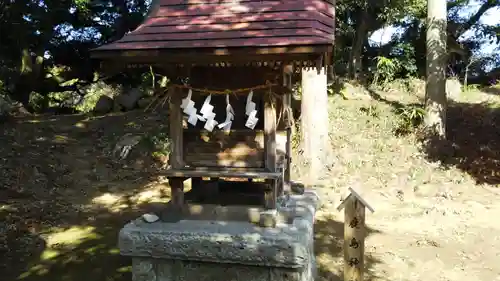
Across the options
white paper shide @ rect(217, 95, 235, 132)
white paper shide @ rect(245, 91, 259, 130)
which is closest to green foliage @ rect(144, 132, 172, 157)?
white paper shide @ rect(217, 95, 235, 132)

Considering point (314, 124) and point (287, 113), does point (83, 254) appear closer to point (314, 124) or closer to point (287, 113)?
point (287, 113)

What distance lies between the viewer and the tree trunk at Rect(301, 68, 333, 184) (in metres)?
10.2

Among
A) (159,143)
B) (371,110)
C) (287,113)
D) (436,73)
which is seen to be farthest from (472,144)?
(159,143)

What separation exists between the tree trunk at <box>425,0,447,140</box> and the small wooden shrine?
7.62 meters

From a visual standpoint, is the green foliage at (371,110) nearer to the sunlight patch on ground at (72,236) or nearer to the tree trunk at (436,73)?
the tree trunk at (436,73)

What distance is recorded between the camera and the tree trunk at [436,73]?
11.8m

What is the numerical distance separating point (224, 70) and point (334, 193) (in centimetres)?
545

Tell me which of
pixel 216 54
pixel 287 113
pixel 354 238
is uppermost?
pixel 216 54

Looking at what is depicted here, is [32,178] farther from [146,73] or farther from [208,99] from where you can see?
[146,73]

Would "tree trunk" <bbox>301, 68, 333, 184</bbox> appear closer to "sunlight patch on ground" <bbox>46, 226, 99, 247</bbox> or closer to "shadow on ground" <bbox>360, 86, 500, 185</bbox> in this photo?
"shadow on ground" <bbox>360, 86, 500, 185</bbox>

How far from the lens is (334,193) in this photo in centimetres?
974

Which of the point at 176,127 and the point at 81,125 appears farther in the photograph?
the point at 81,125

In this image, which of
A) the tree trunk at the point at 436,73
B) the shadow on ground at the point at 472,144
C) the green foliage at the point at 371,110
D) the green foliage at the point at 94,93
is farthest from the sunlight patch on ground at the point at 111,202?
the green foliage at the point at 94,93

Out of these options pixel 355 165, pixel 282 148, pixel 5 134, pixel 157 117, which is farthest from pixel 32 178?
pixel 355 165
